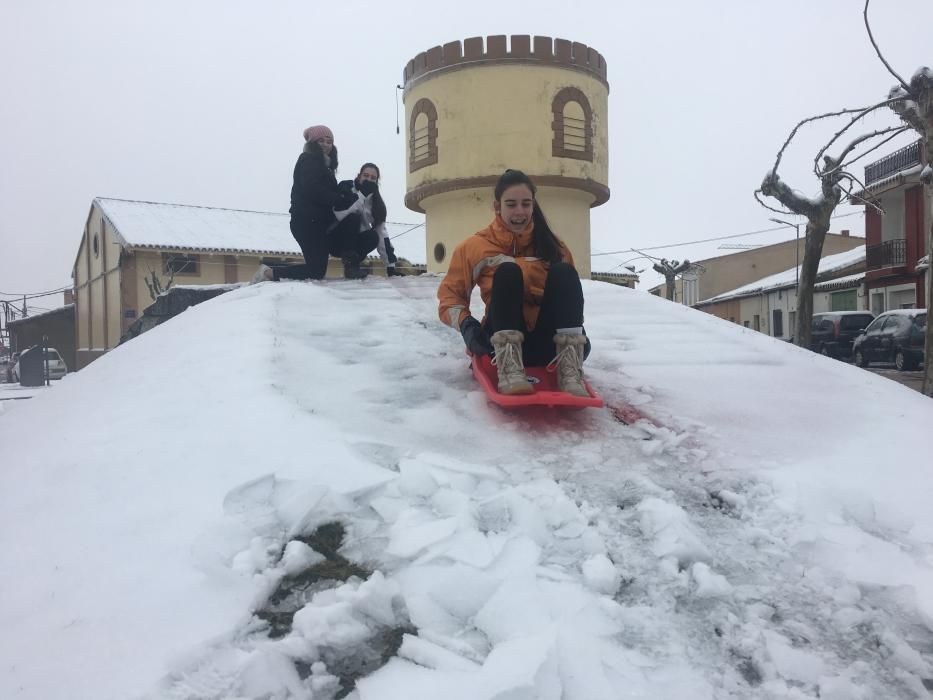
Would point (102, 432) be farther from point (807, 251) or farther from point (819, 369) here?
point (807, 251)

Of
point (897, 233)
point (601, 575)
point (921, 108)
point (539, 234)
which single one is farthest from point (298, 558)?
point (897, 233)

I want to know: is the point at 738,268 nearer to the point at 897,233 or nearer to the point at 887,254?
the point at 897,233

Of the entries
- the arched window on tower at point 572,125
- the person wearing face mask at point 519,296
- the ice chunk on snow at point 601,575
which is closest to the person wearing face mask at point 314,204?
the person wearing face mask at point 519,296

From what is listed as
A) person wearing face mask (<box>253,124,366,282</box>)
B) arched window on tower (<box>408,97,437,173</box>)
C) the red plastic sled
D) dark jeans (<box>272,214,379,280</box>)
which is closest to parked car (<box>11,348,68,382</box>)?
arched window on tower (<box>408,97,437,173</box>)

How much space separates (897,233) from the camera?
25172 mm

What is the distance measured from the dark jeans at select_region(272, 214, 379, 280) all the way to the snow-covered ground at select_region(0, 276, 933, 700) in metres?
3.37

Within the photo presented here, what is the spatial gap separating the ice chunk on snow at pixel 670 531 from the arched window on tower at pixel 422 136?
31.0 ft

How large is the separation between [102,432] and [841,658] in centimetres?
270

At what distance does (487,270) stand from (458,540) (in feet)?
5.58

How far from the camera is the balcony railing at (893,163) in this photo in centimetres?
2436

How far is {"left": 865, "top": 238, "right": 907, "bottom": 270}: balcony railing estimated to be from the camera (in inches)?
952

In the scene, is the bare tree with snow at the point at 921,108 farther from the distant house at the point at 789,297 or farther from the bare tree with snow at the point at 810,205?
the distant house at the point at 789,297

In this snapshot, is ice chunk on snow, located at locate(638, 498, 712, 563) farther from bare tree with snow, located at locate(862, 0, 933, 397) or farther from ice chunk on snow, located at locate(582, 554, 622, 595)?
bare tree with snow, located at locate(862, 0, 933, 397)

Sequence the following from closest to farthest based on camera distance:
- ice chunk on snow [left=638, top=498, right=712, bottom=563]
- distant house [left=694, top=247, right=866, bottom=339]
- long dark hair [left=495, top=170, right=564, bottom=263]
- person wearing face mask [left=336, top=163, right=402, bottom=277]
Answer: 1. ice chunk on snow [left=638, top=498, right=712, bottom=563]
2. long dark hair [left=495, top=170, right=564, bottom=263]
3. person wearing face mask [left=336, top=163, right=402, bottom=277]
4. distant house [left=694, top=247, right=866, bottom=339]
